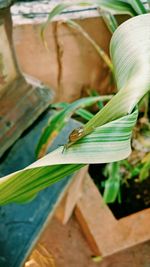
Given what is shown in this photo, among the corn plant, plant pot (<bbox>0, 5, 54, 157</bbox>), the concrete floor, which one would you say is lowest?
the concrete floor

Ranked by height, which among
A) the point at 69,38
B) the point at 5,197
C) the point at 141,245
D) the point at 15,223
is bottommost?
the point at 141,245

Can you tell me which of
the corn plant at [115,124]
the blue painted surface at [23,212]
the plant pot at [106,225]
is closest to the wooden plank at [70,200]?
the plant pot at [106,225]

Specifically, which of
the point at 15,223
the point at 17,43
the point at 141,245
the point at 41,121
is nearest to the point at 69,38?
the point at 17,43

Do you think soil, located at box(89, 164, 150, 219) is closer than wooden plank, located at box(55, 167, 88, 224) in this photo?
No

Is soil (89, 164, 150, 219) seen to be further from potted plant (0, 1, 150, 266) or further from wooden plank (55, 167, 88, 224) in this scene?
potted plant (0, 1, 150, 266)

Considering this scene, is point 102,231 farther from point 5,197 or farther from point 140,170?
point 5,197

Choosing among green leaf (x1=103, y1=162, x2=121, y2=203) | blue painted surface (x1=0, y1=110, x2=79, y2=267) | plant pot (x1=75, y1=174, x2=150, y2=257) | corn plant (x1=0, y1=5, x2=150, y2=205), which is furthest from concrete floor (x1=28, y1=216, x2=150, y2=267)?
corn plant (x1=0, y1=5, x2=150, y2=205)

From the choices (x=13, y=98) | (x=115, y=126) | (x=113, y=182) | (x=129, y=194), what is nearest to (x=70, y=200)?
(x=113, y=182)
